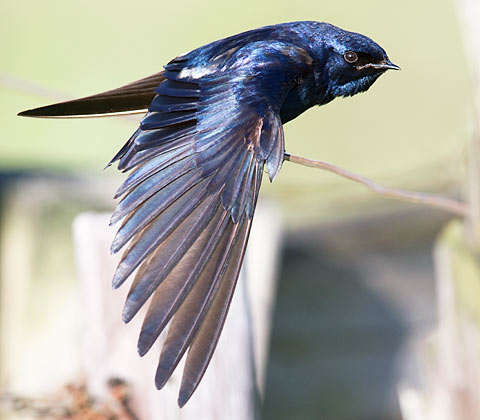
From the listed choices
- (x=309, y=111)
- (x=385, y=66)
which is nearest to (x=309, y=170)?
(x=309, y=111)

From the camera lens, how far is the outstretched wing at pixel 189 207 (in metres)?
0.79

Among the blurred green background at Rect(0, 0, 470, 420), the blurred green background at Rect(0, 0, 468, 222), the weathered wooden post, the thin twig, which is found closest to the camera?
the thin twig

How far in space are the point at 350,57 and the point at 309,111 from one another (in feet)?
3.02

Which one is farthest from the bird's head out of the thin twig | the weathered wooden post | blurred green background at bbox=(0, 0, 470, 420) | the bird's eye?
blurred green background at bbox=(0, 0, 470, 420)

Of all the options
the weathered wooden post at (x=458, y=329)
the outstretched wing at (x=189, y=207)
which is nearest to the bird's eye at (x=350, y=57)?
the outstretched wing at (x=189, y=207)

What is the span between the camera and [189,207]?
890 millimetres

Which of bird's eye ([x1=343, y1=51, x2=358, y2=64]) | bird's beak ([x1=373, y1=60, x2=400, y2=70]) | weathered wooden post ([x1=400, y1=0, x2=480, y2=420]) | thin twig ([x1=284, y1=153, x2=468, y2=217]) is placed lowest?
weathered wooden post ([x1=400, y1=0, x2=480, y2=420])

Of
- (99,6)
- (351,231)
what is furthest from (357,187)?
(99,6)

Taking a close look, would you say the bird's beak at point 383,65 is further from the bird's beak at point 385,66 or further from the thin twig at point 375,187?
the thin twig at point 375,187

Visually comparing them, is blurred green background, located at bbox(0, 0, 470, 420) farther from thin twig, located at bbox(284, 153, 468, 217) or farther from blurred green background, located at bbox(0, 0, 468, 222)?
thin twig, located at bbox(284, 153, 468, 217)

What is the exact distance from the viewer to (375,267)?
2.20m

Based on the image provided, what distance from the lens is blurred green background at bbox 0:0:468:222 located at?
1941mm

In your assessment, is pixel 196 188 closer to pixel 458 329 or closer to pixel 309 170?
pixel 458 329

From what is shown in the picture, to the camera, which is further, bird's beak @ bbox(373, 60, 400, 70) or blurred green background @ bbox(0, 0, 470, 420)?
blurred green background @ bbox(0, 0, 470, 420)
